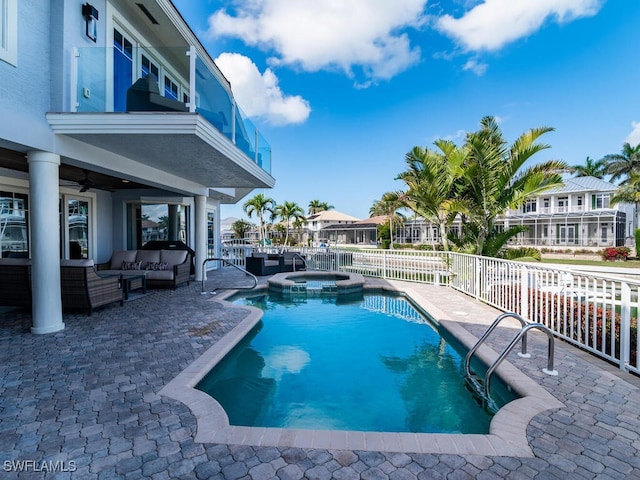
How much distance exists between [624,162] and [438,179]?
4336cm

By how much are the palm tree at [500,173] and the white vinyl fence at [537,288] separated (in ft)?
4.91

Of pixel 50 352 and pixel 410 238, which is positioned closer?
pixel 50 352

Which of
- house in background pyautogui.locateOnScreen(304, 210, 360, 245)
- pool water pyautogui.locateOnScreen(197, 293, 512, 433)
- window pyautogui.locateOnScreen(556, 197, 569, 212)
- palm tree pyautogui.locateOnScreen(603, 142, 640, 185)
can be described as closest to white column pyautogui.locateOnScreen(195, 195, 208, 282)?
pool water pyautogui.locateOnScreen(197, 293, 512, 433)

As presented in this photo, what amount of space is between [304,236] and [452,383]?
4905 centimetres

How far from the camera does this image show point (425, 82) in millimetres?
20469

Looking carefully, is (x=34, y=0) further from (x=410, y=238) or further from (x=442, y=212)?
(x=410, y=238)

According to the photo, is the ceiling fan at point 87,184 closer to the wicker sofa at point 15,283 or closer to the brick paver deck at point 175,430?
the wicker sofa at point 15,283

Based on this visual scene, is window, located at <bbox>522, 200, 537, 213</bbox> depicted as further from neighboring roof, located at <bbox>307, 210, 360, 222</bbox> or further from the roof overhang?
the roof overhang

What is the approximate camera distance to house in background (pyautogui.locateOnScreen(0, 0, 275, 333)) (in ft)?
16.9

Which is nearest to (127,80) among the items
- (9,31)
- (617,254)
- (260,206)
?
(9,31)

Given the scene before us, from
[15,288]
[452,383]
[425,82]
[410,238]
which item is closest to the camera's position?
[452,383]

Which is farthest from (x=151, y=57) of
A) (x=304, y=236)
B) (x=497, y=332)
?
(x=304, y=236)

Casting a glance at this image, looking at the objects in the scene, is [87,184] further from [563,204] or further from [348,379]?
[563,204]

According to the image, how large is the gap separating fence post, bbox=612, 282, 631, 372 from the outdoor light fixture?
372 inches
